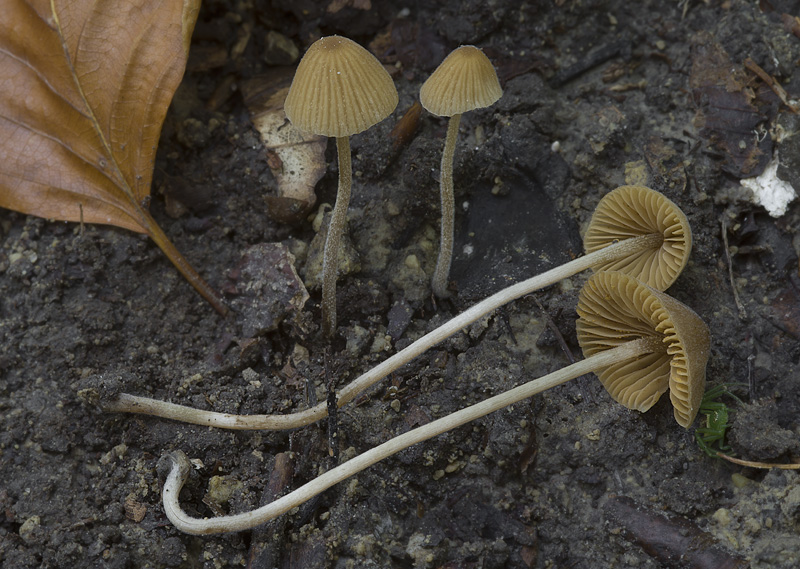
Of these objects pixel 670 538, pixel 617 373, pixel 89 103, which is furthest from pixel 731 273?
pixel 89 103

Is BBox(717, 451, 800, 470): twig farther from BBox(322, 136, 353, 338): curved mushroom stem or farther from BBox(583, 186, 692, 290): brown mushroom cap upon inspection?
BBox(322, 136, 353, 338): curved mushroom stem

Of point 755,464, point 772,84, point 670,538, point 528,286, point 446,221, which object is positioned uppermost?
point 772,84

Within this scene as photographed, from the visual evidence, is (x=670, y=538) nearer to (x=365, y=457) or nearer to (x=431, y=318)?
(x=365, y=457)

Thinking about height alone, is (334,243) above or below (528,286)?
above

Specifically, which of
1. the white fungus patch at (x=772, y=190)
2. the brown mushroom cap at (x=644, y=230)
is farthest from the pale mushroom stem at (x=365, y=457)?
the white fungus patch at (x=772, y=190)

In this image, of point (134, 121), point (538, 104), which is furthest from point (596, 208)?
point (134, 121)

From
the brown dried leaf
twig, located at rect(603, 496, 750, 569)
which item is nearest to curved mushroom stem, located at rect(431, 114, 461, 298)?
the brown dried leaf
